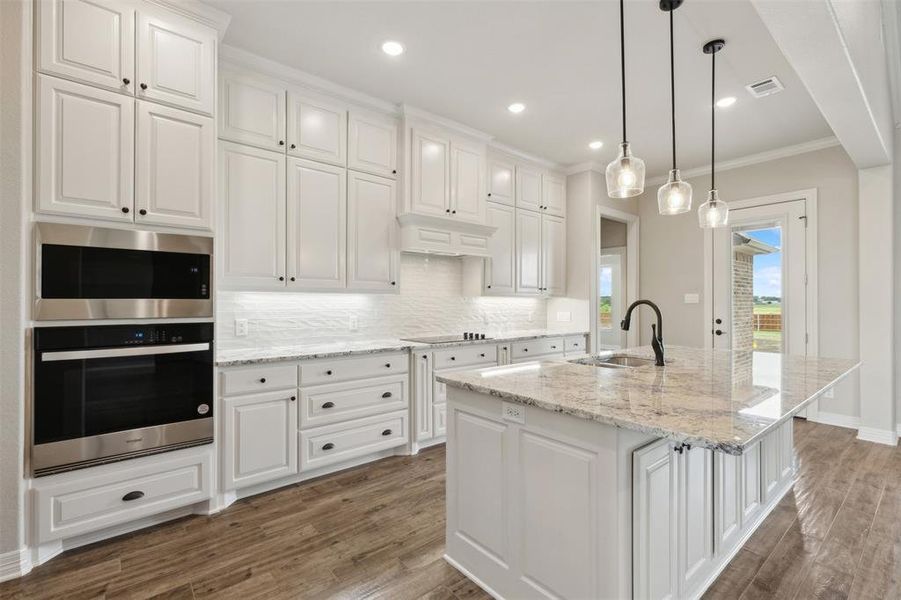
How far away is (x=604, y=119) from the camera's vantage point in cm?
381

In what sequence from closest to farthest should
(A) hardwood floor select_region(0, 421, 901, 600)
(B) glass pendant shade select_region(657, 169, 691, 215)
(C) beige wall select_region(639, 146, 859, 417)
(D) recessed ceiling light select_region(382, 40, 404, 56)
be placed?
(A) hardwood floor select_region(0, 421, 901, 600) → (B) glass pendant shade select_region(657, 169, 691, 215) → (D) recessed ceiling light select_region(382, 40, 404, 56) → (C) beige wall select_region(639, 146, 859, 417)

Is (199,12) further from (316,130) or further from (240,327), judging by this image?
(240,327)

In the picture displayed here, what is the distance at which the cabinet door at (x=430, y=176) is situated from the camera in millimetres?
3643

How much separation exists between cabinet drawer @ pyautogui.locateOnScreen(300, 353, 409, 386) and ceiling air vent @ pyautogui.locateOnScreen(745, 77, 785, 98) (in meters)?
3.33

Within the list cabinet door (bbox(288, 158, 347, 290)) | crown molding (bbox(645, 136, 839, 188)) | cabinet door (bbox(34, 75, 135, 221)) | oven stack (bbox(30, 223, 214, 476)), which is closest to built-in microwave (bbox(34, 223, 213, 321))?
oven stack (bbox(30, 223, 214, 476))

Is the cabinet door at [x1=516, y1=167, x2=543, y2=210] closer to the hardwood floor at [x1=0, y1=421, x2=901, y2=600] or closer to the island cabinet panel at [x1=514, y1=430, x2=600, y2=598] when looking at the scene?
the hardwood floor at [x1=0, y1=421, x2=901, y2=600]

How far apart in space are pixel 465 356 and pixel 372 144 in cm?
194

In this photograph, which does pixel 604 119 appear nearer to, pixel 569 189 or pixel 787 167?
pixel 569 189

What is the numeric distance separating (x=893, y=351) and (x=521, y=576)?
4.31 metres

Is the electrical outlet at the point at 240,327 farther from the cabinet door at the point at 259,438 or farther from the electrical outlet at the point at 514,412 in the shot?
the electrical outlet at the point at 514,412

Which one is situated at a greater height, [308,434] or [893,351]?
[893,351]

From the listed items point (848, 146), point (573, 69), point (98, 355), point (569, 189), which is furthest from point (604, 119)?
point (98, 355)

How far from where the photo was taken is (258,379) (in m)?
2.63

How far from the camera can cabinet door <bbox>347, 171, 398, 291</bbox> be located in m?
3.34
